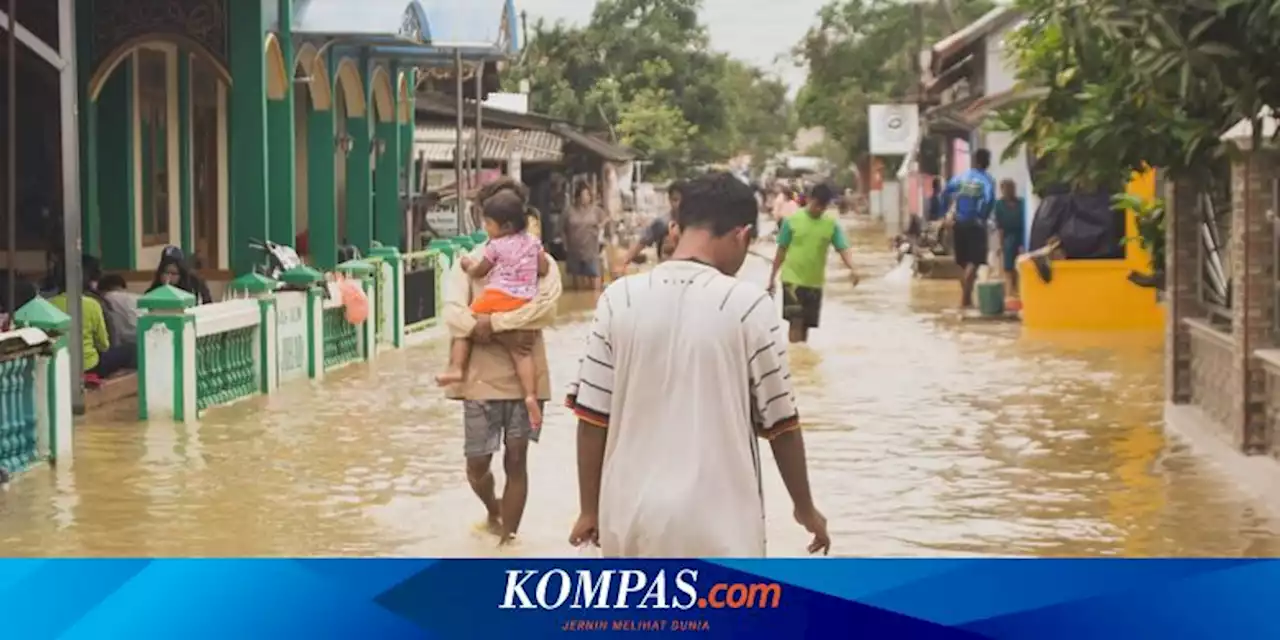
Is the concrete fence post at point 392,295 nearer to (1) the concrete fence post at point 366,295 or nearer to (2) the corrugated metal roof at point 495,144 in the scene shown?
(1) the concrete fence post at point 366,295

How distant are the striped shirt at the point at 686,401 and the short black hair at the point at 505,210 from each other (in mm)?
3890

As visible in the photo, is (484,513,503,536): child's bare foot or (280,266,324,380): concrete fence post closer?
(484,513,503,536): child's bare foot

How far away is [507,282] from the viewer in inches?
372

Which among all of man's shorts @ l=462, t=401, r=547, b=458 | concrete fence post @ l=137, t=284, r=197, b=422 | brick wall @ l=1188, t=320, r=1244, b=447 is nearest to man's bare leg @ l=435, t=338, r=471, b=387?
man's shorts @ l=462, t=401, r=547, b=458

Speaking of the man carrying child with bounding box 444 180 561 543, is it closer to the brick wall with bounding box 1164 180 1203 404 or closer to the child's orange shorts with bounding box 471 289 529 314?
the child's orange shorts with bounding box 471 289 529 314

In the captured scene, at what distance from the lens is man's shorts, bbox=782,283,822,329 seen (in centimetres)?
1869

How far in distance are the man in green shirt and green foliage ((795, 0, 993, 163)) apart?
28.0m

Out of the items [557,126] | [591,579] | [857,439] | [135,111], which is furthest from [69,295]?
[557,126]

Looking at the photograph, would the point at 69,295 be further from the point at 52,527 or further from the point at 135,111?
the point at 135,111

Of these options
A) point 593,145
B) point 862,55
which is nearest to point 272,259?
point 593,145

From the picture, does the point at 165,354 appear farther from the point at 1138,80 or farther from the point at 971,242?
the point at 971,242

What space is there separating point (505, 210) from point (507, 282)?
Result: 302 millimetres

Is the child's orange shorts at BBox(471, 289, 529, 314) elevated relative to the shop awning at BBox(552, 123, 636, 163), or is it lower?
lower

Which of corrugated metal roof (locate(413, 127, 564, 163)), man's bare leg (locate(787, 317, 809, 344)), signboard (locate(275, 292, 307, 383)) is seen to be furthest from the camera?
corrugated metal roof (locate(413, 127, 564, 163))
